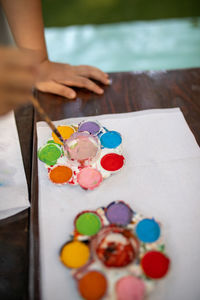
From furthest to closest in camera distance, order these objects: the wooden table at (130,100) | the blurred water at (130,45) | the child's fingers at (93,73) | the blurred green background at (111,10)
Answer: the blurred green background at (111,10) → the blurred water at (130,45) → the child's fingers at (93,73) → the wooden table at (130,100)

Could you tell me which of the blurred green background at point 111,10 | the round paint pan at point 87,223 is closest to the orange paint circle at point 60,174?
the round paint pan at point 87,223

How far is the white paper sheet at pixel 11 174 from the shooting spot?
2.13 ft

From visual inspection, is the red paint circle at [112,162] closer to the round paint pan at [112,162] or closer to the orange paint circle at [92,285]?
the round paint pan at [112,162]

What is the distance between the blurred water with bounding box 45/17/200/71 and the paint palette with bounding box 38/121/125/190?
1692 mm

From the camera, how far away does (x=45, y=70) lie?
51 centimetres

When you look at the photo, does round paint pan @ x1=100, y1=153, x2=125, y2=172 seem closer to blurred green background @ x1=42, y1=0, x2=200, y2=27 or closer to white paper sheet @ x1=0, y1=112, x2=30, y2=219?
white paper sheet @ x1=0, y1=112, x2=30, y2=219

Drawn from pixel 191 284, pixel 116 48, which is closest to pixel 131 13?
pixel 116 48

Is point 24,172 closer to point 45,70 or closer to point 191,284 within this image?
point 45,70

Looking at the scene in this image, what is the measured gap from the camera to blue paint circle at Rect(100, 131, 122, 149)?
73cm

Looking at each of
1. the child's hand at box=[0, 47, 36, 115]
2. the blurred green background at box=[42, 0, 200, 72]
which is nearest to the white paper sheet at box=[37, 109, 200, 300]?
the child's hand at box=[0, 47, 36, 115]

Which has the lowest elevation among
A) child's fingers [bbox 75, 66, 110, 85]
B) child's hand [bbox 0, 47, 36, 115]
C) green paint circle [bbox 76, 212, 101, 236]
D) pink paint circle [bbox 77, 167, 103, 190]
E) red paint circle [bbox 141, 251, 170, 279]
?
red paint circle [bbox 141, 251, 170, 279]

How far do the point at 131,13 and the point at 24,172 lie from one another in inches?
104

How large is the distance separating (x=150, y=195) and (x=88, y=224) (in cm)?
16

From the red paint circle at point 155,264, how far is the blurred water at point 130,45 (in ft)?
6.45
